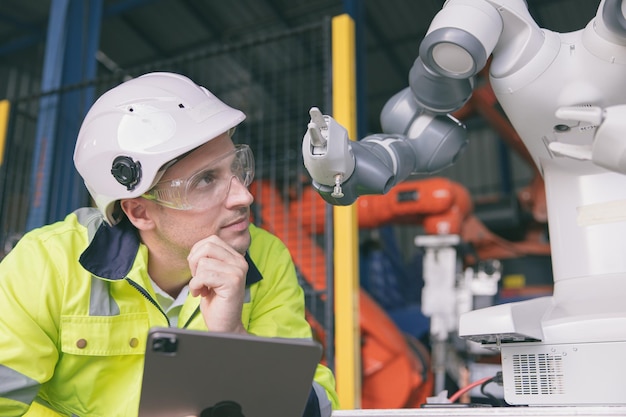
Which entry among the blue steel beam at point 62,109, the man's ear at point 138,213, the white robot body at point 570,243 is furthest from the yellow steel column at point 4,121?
the white robot body at point 570,243

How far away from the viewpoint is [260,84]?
4.28 m

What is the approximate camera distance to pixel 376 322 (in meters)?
3.55

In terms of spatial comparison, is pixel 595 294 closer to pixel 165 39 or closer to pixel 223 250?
pixel 223 250

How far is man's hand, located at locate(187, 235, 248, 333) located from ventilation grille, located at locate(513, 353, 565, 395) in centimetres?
56

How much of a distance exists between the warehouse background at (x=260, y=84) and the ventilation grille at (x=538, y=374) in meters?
0.94

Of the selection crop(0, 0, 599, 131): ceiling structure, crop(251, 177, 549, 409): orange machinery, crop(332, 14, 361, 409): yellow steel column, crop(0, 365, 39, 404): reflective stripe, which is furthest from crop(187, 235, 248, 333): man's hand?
crop(0, 0, 599, 131): ceiling structure

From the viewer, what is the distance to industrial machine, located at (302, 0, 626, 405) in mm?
1203

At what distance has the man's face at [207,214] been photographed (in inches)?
60.8

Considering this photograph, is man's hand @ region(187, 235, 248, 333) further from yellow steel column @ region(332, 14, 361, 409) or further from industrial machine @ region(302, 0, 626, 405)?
yellow steel column @ region(332, 14, 361, 409)

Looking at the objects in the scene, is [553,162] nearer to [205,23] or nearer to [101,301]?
[101,301]

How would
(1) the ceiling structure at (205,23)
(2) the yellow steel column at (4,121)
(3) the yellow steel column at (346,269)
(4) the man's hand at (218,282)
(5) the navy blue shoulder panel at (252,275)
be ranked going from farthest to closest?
(1) the ceiling structure at (205,23) → (2) the yellow steel column at (4,121) → (3) the yellow steel column at (346,269) → (5) the navy blue shoulder panel at (252,275) → (4) the man's hand at (218,282)

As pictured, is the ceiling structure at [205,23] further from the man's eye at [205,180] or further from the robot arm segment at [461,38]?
the robot arm segment at [461,38]

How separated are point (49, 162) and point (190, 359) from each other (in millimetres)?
3050

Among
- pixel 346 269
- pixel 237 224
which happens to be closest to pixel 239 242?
pixel 237 224
